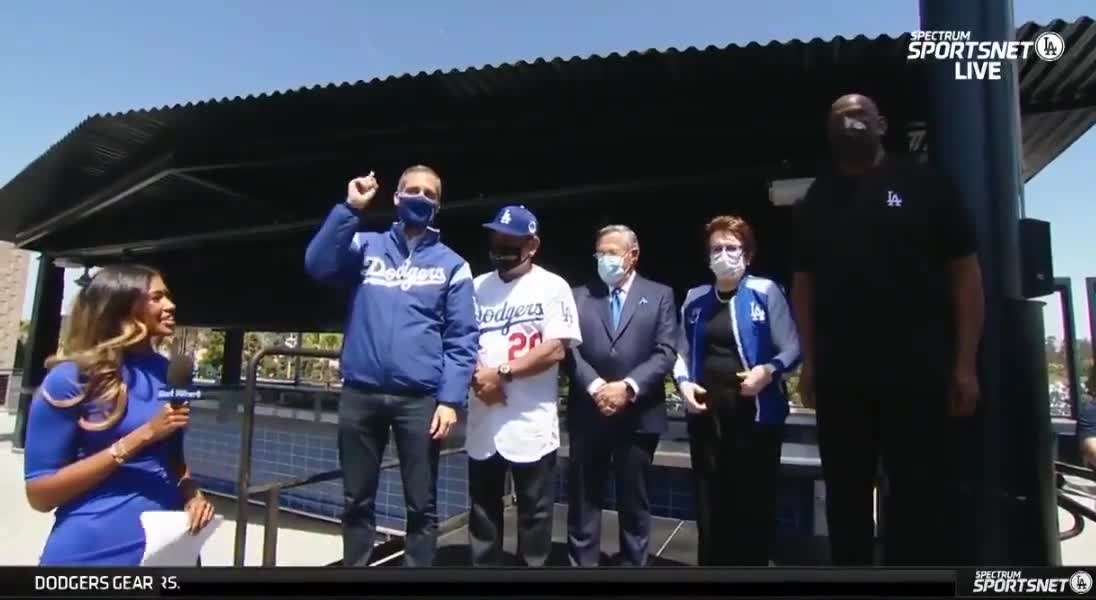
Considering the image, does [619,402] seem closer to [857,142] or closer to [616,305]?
[616,305]

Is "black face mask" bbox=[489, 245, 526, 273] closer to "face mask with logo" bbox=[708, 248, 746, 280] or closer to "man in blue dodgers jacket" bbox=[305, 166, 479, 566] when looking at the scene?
"man in blue dodgers jacket" bbox=[305, 166, 479, 566]

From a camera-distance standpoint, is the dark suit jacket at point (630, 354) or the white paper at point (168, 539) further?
the dark suit jacket at point (630, 354)

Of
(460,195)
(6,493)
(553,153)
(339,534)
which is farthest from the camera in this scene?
(553,153)

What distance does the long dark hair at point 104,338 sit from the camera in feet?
4.09

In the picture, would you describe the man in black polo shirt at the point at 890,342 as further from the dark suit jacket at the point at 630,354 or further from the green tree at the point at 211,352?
the green tree at the point at 211,352

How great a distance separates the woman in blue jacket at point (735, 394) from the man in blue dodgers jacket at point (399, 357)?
0.66 metres

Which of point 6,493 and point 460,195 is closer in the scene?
point 6,493

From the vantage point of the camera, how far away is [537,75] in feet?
6.49

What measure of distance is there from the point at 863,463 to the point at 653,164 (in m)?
1.27

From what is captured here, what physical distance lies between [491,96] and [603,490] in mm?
1461

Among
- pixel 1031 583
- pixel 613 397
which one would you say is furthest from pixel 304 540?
pixel 1031 583

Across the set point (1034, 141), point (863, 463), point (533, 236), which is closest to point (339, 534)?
point (533, 236)

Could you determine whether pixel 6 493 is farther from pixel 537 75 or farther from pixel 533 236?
pixel 537 75

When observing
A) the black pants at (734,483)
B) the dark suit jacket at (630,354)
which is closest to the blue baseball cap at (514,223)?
the dark suit jacket at (630,354)
